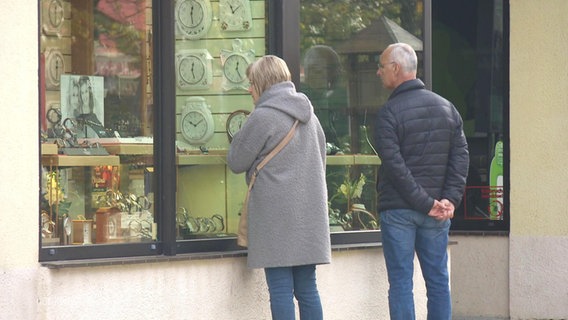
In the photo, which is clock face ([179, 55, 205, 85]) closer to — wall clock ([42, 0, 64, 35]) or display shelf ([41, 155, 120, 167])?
display shelf ([41, 155, 120, 167])

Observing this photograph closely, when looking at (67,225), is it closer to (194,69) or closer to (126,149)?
(126,149)

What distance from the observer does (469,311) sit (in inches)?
431

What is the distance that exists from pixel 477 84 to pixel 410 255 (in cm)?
356

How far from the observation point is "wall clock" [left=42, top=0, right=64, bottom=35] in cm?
719

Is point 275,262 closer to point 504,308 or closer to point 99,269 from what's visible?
point 99,269

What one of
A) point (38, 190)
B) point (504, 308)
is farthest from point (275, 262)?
point (504, 308)

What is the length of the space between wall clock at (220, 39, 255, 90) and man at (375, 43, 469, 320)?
3.01ft

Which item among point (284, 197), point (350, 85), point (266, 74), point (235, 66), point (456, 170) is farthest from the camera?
point (350, 85)

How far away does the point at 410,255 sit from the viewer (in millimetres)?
7770

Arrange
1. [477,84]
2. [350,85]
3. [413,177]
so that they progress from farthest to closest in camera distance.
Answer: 1. [477,84]
2. [350,85]
3. [413,177]

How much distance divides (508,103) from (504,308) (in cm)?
164

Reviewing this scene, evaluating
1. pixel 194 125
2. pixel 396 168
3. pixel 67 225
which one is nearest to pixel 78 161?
pixel 67 225

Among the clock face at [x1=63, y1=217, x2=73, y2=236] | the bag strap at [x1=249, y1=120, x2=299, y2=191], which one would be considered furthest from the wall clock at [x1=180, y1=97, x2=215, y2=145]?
the clock face at [x1=63, y1=217, x2=73, y2=236]

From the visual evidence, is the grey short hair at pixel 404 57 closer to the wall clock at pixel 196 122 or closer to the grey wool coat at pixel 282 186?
the grey wool coat at pixel 282 186
